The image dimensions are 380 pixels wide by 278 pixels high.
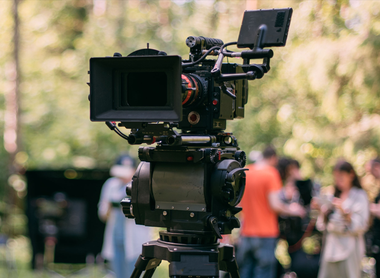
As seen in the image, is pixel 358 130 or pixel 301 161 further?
pixel 301 161

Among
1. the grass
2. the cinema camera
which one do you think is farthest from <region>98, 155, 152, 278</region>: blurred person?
the cinema camera

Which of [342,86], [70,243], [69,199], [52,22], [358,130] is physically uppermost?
[52,22]

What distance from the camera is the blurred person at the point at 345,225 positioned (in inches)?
168

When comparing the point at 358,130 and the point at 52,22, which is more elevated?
the point at 52,22

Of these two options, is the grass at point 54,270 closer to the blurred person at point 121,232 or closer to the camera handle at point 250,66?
the blurred person at point 121,232

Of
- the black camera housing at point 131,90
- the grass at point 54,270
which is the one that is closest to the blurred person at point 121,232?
the grass at point 54,270

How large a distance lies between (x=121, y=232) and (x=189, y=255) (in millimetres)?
2827

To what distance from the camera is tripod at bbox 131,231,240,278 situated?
2207mm

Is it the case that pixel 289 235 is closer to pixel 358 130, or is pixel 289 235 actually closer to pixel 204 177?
pixel 358 130

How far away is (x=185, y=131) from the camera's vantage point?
7.94ft

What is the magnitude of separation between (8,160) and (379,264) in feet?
27.6

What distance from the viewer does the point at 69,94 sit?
35.1 ft

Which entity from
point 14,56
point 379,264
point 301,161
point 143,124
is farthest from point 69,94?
point 143,124

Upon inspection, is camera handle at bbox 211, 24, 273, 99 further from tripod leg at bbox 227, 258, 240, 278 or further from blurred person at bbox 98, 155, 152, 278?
blurred person at bbox 98, 155, 152, 278
